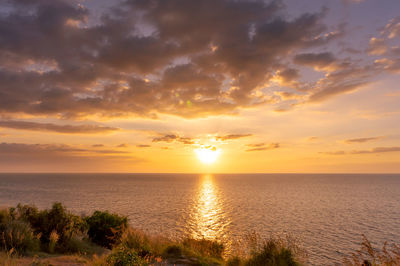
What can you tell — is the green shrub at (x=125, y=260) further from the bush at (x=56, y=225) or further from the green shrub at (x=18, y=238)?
the bush at (x=56, y=225)

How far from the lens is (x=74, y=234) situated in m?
15.9

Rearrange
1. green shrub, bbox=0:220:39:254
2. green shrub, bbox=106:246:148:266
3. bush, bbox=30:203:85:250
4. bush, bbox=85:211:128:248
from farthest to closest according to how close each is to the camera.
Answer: bush, bbox=85:211:128:248
bush, bbox=30:203:85:250
green shrub, bbox=0:220:39:254
green shrub, bbox=106:246:148:266

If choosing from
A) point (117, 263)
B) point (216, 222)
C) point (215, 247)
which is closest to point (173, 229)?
point (216, 222)

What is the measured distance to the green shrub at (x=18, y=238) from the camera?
40.6 ft

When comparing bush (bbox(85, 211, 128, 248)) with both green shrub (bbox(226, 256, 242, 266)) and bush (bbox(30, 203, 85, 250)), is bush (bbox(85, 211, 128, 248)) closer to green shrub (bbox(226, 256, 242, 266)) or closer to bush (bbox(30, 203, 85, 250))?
bush (bbox(30, 203, 85, 250))

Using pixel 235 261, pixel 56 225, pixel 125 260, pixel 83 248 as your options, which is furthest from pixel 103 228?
pixel 125 260

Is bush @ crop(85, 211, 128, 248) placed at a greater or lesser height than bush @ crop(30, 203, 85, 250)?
lesser

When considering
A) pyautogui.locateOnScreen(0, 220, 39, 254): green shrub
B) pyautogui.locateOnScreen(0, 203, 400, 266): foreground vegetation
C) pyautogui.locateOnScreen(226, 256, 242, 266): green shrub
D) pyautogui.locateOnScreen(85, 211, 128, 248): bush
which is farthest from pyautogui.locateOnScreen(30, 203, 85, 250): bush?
pyautogui.locateOnScreen(226, 256, 242, 266): green shrub

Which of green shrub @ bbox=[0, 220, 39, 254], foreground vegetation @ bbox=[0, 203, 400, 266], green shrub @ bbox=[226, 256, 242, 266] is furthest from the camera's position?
green shrub @ bbox=[226, 256, 242, 266]

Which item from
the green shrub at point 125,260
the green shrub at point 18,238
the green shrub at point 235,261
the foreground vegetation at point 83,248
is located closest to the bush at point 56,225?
the foreground vegetation at point 83,248

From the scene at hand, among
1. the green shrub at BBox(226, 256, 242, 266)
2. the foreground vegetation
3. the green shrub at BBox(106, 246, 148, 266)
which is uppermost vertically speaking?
the green shrub at BBox(106, 246, 148, 266)

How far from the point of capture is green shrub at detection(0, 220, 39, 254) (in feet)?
40.6

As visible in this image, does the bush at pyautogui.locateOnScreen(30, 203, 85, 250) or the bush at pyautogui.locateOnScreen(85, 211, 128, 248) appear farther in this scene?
the bush at pyautogui.locateOnScreen(85, 211, 128, 248)

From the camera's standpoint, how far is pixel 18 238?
1211cm
